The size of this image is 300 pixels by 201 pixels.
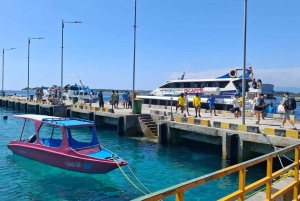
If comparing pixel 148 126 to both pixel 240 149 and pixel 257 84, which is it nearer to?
pixel 240 149

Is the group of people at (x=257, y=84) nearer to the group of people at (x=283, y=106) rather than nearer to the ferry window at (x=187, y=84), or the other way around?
the group of people at (x=283, y=106)

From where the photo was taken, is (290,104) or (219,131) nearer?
(290,104)

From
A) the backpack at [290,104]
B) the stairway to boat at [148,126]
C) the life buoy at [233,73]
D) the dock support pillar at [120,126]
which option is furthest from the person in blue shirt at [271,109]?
the dock support pillar at [120,126]

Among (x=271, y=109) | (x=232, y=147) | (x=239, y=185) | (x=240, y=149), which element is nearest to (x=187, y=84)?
(x=271, y=109)

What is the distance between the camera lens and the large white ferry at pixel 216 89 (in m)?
26.4

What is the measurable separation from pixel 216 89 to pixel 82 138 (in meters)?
12.8

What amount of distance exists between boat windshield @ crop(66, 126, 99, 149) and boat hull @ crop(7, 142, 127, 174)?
0.72 metres

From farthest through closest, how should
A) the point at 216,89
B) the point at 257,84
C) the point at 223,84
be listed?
1. the point at 223,84
2. the point at 216,89
3. the point at 257,84

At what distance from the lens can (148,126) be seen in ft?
68.3

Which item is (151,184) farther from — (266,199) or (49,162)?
(266,199)

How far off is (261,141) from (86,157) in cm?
732

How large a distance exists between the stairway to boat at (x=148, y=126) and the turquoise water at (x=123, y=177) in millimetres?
3167

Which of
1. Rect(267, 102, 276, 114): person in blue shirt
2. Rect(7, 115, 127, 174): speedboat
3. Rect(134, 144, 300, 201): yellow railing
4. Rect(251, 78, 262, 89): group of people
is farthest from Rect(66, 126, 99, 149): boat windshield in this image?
Rect(267, 102, 276, 114): person in blue shirt

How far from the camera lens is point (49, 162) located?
12.5 metres
